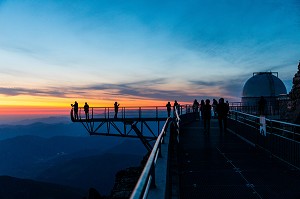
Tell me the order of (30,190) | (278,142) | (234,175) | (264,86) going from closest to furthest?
(234,175)
(278,142)
(264,86)
(30,190)

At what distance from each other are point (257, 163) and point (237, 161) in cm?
65

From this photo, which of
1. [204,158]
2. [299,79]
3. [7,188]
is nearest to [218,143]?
[204,158]

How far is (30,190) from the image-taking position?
12975 cm

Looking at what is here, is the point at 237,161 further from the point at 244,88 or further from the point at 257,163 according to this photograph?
the point at 244,88

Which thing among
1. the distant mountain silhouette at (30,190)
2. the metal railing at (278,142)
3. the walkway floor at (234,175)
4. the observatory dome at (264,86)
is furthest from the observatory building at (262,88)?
the distant mountain silhouette at (30,190)

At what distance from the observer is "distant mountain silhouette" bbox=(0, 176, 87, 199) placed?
123438 mm

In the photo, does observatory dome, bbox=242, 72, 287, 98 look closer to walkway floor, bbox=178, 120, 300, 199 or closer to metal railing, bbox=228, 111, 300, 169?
metal railing, bbox=228, 111, 300, 169

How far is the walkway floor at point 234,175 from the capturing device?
7.00 meters

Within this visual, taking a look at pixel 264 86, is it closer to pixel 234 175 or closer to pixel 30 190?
pixel 234 175

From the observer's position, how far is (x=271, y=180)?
809 centimetres

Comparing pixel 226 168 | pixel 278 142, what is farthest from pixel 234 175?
pixel 278 142

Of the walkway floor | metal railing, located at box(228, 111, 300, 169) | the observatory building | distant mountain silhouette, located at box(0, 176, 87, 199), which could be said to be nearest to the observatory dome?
the observatory building

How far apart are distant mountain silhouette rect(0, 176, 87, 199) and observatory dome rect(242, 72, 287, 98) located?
9215cm

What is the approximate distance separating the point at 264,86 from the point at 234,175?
41.1 meters
